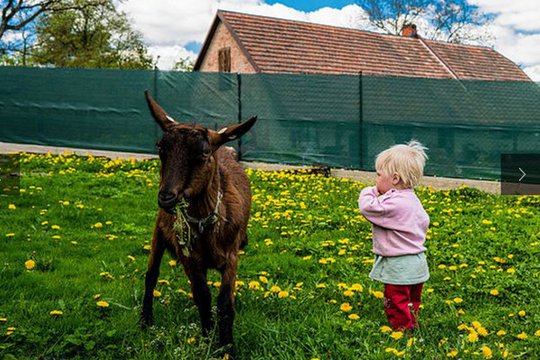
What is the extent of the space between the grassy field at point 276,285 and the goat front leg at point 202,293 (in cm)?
10

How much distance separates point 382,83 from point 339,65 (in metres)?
11.9

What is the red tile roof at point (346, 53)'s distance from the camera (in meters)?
23.0

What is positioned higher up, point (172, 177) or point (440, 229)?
point (172, 177)

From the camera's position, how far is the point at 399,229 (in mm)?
3879

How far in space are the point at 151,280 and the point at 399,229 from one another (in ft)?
6.08

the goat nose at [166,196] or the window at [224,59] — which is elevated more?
the window at [224,59]

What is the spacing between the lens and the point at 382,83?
1297 centimetres

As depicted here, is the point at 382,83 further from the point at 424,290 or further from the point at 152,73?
the point at 424,290

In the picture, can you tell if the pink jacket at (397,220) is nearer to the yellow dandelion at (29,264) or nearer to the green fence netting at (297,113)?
the yellow dandelion at (29,264)

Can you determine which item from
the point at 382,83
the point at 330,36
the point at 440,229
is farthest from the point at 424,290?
the point at 330,36

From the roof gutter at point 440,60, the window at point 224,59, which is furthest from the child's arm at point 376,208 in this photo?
the roof gutter at point 440,60

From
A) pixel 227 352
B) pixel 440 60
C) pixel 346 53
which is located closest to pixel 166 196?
pixel 227 352

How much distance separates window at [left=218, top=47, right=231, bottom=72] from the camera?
79.2ft

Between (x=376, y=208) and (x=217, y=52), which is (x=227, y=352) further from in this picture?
(x=217, y=52)
